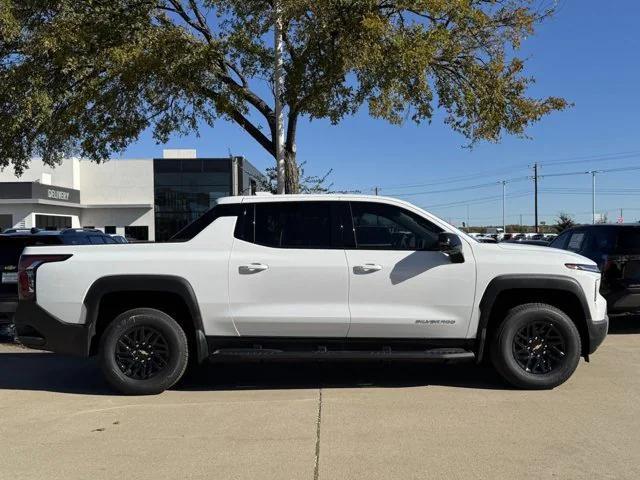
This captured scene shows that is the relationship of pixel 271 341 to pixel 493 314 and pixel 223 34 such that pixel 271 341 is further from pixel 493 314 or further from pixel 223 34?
pixel 223 34

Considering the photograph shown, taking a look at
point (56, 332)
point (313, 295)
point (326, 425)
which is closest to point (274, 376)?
point (313, 295)

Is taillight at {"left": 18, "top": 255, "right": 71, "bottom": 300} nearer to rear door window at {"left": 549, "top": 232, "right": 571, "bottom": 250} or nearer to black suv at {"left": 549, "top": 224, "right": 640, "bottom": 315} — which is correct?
black suv at {"left": 549, "top": 224, "right": 640, "bottom": 315}

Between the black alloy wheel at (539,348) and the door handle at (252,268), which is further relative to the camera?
the black alloy wheel at (539,348)

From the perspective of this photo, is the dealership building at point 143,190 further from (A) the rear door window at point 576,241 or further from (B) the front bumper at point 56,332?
(B) the front bumper at point 56,332

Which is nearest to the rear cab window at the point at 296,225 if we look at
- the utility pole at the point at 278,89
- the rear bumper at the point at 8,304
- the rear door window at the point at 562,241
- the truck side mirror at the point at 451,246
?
the truck side mirror at the point at 451,246

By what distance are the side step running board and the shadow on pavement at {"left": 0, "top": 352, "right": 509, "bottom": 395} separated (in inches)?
19.3

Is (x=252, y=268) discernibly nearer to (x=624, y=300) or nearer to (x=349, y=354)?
(x=349, y=354)

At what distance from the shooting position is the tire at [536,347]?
6.12 m

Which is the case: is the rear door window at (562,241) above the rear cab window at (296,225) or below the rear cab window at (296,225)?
below

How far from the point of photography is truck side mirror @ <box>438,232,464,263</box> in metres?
5.87

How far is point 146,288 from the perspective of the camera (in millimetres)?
6016

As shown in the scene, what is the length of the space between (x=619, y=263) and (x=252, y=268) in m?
5.84

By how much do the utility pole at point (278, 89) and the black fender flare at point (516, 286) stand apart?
19.6ft

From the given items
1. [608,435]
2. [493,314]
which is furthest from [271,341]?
[608,435]
